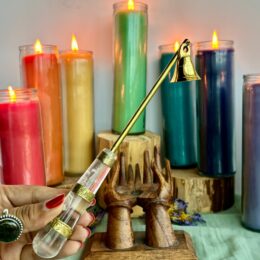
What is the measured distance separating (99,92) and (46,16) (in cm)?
18

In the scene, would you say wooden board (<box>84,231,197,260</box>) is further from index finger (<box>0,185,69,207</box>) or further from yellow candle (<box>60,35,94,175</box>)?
yellow candle (<box>60,35,94,175</box>)

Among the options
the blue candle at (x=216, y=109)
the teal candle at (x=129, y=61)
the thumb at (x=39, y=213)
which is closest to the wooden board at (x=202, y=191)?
the blue candle at (x=216, y=109)

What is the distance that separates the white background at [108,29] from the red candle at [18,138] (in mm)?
241

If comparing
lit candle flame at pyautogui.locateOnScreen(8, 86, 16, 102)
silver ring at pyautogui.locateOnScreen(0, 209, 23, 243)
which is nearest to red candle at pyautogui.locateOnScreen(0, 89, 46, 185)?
lit candle flame at pyautogui.locateOnScreen(8, 86, 16, 102)

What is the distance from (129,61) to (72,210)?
0.38 metres

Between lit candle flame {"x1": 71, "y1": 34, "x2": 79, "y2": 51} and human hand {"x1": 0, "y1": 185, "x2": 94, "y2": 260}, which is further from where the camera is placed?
lit candle flame {"x1": 71, "y1": 34, "x2": 79, "y2": 51}

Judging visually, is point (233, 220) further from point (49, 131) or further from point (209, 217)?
point (49, 131)

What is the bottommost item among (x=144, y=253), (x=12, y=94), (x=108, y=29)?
(x=144, y=253)

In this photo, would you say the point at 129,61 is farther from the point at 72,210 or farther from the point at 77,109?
the point at 72,210

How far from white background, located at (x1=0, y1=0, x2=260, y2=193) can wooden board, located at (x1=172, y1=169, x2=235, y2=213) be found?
0.12 metres

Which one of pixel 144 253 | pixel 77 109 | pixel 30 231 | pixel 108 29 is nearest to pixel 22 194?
pixel 30 231

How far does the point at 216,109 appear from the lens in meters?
0.81

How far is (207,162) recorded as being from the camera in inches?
32.4

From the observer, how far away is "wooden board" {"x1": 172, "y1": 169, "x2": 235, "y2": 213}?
81cm
